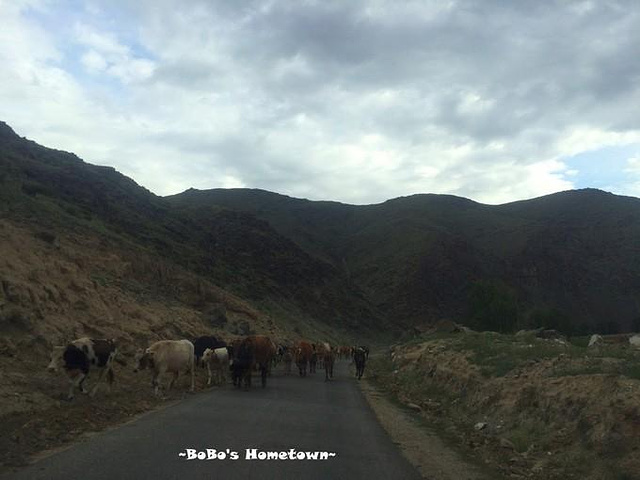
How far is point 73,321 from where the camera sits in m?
21.4

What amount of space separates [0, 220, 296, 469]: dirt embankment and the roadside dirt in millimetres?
5946

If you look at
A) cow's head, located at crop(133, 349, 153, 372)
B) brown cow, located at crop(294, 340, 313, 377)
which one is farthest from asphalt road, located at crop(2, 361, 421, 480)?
brown cow, located at crop(294, 340, 313, 377)

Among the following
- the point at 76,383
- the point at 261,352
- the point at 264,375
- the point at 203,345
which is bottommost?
the point at 264,375

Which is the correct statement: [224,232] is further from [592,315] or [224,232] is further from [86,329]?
[86,329]

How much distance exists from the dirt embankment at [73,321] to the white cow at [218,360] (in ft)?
2.19

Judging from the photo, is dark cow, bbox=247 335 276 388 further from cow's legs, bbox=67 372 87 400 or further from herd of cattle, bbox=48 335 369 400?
cow's legs, bbox=67 372 87 400

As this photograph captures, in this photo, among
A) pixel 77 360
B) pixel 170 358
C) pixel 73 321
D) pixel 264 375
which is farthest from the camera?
pixel 264 375

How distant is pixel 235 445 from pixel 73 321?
13344mm

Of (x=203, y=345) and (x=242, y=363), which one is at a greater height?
(x=203, y=345)

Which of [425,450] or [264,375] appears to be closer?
[425,450]

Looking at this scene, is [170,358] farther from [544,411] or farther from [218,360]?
[544,411]

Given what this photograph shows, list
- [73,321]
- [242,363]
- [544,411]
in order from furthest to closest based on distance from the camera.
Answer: [242,363], [73,321], [544,411]

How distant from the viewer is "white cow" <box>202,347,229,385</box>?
22766mm

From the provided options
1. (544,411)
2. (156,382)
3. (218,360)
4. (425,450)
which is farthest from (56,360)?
(544,411)
